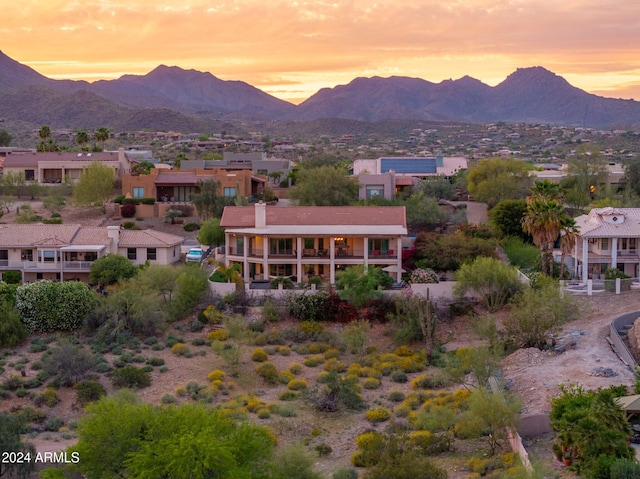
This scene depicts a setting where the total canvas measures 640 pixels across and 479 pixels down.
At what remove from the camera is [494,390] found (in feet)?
114

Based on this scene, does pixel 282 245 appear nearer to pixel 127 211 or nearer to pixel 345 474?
pixel 127 211

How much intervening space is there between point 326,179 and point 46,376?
116 ft

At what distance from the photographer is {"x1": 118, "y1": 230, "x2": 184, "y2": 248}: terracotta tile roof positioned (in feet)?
196

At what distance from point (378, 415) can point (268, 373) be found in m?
7.43

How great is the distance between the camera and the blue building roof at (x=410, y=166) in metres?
96.3

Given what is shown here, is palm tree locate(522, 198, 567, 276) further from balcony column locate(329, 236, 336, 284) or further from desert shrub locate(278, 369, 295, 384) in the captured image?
desert shrub locate(278, 369, 295, 384)

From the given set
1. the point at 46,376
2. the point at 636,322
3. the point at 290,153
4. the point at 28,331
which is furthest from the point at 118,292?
the point at 290,153

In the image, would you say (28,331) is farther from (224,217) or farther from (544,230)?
(544,230)

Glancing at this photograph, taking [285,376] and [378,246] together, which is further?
[378,246]

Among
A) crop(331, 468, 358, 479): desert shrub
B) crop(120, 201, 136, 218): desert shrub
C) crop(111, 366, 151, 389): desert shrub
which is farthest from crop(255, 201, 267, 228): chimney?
crop(331, 468, 358, 479): desert shrub

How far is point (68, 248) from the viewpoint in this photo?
2259 inches

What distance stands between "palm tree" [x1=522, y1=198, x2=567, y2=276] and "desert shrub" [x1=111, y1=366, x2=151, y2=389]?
2195 centimetres

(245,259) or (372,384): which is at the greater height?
(245,259)

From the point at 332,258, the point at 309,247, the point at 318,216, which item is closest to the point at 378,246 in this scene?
the point at 332,258
